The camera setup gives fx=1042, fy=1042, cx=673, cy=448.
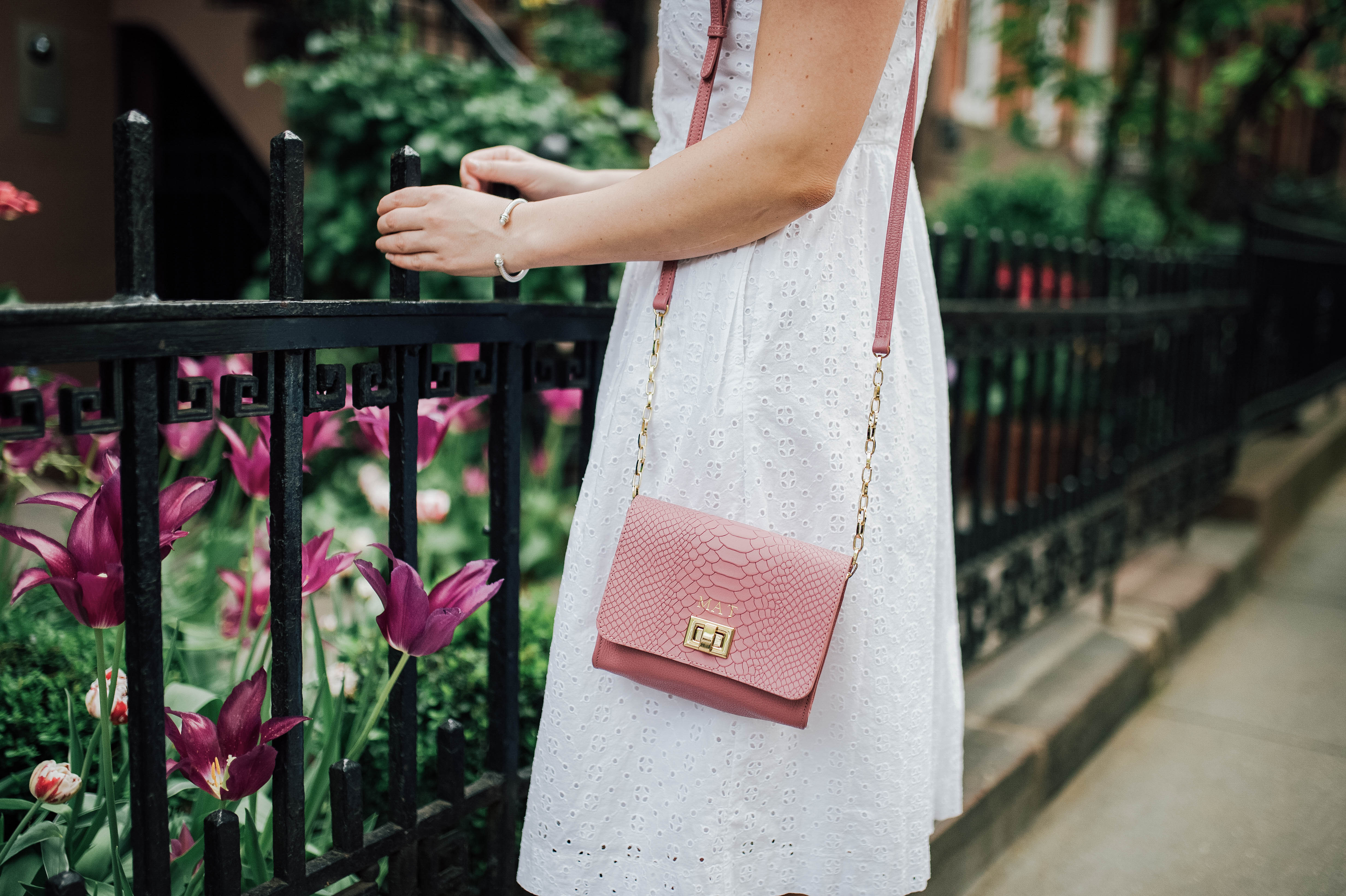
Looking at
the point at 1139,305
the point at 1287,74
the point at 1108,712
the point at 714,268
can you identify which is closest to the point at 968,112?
the point at 1287,74

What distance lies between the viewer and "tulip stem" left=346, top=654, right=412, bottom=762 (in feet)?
4.33

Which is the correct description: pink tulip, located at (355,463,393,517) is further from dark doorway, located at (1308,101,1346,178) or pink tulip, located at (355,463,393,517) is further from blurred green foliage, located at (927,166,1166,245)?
dark doorway, located at (1308,101,1346,178)

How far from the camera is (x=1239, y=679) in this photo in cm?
330

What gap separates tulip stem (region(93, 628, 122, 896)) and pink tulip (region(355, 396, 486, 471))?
417 mm

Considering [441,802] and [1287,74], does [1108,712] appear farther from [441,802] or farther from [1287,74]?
[1287,74]

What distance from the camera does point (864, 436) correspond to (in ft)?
4.23

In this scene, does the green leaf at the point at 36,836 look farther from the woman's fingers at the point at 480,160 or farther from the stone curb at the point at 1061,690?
the stone curb at the point at 1061,690

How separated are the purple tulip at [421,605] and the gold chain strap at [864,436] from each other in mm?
237

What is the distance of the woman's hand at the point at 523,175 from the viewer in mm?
1436

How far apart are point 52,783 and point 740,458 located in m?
0.89

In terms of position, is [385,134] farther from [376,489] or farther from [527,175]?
[527,175]

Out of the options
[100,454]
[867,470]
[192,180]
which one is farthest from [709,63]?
[192,180]

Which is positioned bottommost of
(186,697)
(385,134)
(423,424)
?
(186,697)

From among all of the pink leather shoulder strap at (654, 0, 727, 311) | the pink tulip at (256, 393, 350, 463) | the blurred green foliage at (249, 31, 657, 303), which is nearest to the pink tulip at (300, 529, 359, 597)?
the pink tulip at (256, 393, 350, 463)
